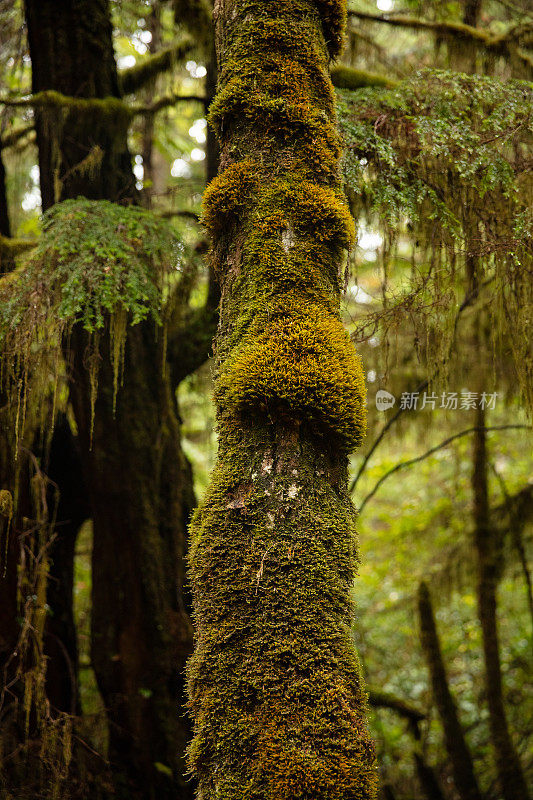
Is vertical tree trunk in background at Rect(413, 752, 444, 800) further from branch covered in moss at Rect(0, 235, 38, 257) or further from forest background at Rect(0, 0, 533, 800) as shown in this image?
branch covered in moss at Rect(0, 235, 38, 257)

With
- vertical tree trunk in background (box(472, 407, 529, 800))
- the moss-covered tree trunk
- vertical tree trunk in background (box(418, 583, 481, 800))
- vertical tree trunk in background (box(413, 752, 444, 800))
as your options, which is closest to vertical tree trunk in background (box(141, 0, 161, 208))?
the moss-covered tree trunk

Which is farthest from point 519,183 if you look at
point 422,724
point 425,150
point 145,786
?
point 422,724

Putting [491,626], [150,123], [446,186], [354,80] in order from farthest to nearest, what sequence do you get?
[491,626], [150,123], [354,80], [446,186]

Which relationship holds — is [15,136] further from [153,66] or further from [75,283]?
[75,283]

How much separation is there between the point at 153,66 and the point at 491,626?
6.36 metres

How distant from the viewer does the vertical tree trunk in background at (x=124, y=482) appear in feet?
14.0

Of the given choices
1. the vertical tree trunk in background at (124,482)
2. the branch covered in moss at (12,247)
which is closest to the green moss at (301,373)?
the vertical tree trunk in background at (124,482)

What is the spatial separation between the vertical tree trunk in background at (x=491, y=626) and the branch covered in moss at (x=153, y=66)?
14.7 feet

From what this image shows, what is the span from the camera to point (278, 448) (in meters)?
2.16

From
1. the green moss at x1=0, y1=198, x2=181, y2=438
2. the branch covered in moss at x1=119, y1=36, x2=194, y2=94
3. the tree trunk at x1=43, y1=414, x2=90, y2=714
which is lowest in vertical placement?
the tree trunk at x1=43, y1=414, x2=90, y2=714

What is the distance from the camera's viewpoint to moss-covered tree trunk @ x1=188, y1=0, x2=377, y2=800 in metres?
1.90

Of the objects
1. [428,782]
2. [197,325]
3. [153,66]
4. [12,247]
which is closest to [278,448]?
[197,325]

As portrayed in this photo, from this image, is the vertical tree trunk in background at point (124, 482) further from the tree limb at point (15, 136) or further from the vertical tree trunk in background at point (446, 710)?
the vertical tree trunk in background at point (446, 710)

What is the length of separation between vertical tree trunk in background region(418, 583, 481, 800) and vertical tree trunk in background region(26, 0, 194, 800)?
108 inches
